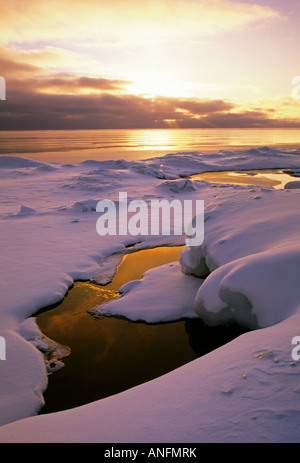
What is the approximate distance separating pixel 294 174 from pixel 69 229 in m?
22.8

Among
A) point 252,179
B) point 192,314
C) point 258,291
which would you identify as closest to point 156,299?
point 192,314

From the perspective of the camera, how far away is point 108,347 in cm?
465

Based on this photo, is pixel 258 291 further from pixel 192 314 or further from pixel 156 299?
pixel 156 299

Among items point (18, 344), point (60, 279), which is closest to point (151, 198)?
point (60, 279)

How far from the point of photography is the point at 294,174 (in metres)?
25.8

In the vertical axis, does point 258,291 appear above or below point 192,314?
above

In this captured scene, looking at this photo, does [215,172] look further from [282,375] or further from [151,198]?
[282,375]

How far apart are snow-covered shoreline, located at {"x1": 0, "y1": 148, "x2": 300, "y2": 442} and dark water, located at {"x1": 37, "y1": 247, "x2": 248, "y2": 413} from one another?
0.90 feet

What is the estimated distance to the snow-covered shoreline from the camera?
202 centimetres

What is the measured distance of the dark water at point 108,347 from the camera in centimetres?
385

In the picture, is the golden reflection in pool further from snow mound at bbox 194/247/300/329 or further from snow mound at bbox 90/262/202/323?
snow mound at bbox 194/247/300/329

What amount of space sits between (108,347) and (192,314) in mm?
1713

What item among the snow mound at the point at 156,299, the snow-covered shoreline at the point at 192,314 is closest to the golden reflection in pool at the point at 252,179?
the snow-covered shoreline at the point at 192,314

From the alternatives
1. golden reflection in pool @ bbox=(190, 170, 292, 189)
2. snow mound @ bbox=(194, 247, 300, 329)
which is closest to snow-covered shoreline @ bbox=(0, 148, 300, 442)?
snow mound @ bbox=(194, 247, 300, 329)
